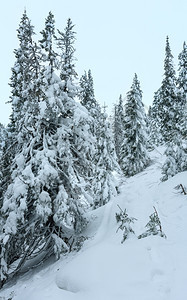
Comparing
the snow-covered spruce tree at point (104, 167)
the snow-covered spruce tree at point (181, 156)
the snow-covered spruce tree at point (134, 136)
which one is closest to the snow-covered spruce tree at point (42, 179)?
the snow-covered spruce tree at point (181, 156)

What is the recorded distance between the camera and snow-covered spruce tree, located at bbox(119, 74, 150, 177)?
29.6m

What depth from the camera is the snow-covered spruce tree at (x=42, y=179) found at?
27.2ft

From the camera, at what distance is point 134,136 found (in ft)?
98.5

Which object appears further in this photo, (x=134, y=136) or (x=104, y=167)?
(x=134, y=136)

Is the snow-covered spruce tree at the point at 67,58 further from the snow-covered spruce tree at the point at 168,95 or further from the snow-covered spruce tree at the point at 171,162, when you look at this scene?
the snow-covered spruce tree at the point at 168,95

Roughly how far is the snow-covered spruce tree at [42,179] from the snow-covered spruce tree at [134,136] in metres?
20.2

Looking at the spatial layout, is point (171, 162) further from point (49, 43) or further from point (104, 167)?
point (49, 43)

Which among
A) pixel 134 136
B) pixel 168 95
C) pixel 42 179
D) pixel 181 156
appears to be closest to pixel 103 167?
pixel 181 156

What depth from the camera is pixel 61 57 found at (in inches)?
409

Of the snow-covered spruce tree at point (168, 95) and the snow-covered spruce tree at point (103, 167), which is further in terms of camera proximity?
the snow-covered spruce tree at point (168, 95)

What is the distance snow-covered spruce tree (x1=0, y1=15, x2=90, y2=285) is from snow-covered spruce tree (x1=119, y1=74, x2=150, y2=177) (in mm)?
20176

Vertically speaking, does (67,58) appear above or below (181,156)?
above

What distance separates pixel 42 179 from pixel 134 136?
2324cm

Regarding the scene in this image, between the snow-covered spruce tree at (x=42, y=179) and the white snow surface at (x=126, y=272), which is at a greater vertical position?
the snow-covered spruce tree at (x=42, y=179)
